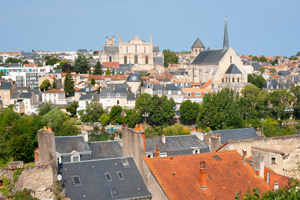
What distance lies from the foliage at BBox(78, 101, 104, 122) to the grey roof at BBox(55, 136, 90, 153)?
114 feet

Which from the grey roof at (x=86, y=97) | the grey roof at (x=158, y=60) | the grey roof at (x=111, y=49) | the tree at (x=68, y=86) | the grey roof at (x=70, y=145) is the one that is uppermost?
the grey roof at (x=111, y=49)

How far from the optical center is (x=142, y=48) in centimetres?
12062

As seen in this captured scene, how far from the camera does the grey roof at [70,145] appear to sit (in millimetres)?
25703

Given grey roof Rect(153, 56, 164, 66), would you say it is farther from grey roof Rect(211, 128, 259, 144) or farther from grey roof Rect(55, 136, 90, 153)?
grey roof Rect(55, 136, 90, 153)

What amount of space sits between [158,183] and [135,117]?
138 ft

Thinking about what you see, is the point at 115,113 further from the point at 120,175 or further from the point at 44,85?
the point at 120,175

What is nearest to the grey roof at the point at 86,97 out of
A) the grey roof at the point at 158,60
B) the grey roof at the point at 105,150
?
the grey roof at the point at 105,150

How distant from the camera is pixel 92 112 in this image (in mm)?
61625

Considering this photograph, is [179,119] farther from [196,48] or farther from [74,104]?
[196,48]

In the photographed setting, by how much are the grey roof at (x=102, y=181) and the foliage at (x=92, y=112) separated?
146 feet

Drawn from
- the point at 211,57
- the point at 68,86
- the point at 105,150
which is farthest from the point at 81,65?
the point at 105,150

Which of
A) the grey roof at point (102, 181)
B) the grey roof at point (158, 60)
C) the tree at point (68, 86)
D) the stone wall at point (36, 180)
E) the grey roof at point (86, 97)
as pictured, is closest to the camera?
the stone wall at point (36, 180)

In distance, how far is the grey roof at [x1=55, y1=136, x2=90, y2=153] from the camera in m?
25.7

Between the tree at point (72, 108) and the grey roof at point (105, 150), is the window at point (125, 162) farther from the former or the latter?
the tree at point (72, 108)
